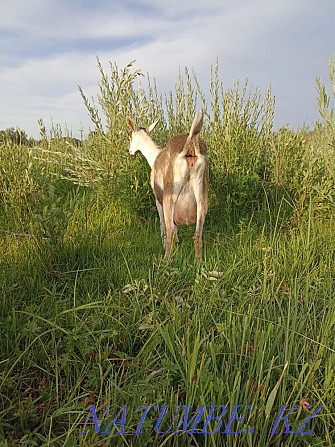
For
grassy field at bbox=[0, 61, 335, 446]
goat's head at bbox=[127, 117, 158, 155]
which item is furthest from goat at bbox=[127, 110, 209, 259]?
goat's head at bbox=[127, 117, 158, 155]

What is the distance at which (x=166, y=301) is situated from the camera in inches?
86.7

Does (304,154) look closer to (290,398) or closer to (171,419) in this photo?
(290,398)

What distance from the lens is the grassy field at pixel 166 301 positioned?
1518 millimetres

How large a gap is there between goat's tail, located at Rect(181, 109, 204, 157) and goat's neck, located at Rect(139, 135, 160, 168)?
45.9 inches

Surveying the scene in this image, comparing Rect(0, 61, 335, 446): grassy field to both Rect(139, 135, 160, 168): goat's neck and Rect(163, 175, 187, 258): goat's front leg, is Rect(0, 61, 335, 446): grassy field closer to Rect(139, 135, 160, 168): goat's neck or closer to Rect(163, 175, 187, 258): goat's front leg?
Rect(163, 175, 187, 258): goat's front leg

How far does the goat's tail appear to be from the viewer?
3035 mm

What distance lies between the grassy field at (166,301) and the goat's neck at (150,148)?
0.48 metres

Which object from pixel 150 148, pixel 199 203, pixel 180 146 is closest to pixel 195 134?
pixel 180 146

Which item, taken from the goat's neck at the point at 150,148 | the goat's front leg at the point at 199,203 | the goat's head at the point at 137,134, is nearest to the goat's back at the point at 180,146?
the goat's front leg at the point at 199,203

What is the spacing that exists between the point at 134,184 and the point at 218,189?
1154mm

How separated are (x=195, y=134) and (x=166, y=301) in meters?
1.60

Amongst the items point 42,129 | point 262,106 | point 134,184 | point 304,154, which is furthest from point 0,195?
point 304,154

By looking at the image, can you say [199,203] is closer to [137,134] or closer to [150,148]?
[150,148]

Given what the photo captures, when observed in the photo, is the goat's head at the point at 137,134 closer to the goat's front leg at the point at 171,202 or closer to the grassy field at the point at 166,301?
the grassy field at the point at 166,301
